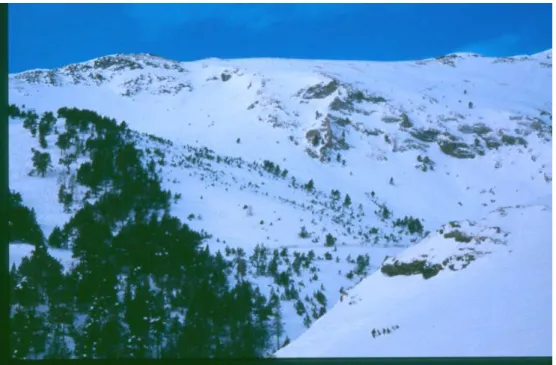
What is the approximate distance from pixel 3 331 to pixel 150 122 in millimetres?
13766

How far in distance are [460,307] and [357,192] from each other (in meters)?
4.67

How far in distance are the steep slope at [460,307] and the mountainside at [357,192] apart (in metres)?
0.02

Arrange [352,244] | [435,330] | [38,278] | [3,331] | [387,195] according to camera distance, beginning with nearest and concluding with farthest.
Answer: [3,331]
[435,330]
[38,278]
[352,244]
[387,195]

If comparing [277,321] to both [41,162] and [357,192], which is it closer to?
[357,192]

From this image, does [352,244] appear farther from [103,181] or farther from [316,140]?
[316,140]

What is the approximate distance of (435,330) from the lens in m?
4.11

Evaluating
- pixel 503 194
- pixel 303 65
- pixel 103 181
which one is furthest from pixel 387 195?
pixel 303 65

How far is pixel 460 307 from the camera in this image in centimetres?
431

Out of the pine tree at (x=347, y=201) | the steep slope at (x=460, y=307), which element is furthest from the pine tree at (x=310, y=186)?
the steep slope at (x=460, y=307)

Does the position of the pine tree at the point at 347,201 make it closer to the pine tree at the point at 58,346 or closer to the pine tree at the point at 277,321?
the pine tree at the point at 277,321

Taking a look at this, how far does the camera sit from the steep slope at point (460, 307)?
3.89 meters

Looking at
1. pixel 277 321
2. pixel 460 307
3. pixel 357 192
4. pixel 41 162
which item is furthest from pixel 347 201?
pixel 41 162

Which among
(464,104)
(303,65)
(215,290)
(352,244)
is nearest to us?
(215,290)

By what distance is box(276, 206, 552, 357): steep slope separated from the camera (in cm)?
389
